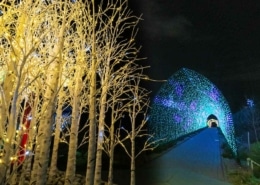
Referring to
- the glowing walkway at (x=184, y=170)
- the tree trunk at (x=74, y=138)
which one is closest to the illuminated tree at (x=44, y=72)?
the tree trunk at (x=74, y=138)

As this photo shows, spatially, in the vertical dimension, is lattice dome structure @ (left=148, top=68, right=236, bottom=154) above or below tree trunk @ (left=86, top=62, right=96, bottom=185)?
above

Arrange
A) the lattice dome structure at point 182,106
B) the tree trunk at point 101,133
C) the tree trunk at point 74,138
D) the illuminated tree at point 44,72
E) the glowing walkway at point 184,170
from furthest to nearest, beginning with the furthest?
the lattice dome structure at point 182,106
the glowing walkway at point 184,170
the tree trunk at point 101,133
the tree trunk at point 74,138
the illuminated tree at point 44,72

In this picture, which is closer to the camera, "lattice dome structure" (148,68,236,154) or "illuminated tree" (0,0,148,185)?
"illuminated tree" (0,0,148,185)

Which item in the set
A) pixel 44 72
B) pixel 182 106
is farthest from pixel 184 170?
pixel 182 106

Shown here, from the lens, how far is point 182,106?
26.8 m

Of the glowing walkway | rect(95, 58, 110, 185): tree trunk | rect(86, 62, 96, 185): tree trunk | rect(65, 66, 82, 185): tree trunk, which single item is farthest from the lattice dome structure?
rect(86, 62, 96, 185): tree trunk

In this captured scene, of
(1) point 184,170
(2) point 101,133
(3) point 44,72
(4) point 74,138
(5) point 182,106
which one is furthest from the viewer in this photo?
(5) point 182,106

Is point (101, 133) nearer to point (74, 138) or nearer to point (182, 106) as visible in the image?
point (74, 138)

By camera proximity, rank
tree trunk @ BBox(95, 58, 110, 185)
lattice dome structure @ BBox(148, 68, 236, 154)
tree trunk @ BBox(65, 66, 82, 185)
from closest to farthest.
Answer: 1. tree trunk @ BBox(65, 66, 82, 185)
2. tree trunk @ BBox(95, 58, 110, 185)
3. lattice dome structure @ BBox(148, 68, 236, 154)

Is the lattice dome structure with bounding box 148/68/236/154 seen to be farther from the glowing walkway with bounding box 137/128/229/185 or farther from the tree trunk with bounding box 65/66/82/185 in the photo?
the tree trunk with bounding box 65/66/82/185

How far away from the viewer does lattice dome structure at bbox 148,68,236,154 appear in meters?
17.5

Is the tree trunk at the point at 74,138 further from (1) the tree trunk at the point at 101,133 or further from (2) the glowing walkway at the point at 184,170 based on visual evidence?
(2) the glowing walkway at the point at 184,170

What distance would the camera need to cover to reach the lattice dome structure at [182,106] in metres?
17.5

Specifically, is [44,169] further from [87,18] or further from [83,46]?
[87,18]
